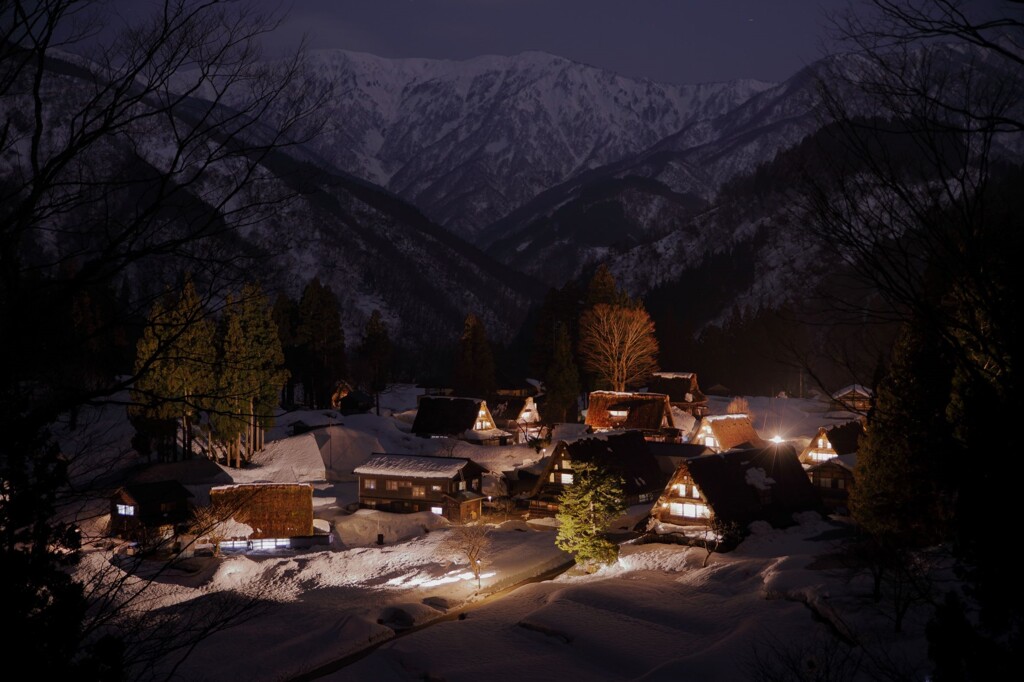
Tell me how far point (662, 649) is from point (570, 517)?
7291 mm

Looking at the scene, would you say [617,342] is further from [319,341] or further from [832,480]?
[319,341]

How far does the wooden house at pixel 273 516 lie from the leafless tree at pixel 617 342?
2973 centimetres

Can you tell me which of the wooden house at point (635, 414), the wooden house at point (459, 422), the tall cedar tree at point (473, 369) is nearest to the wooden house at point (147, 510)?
the wooden house at point (459, 422)

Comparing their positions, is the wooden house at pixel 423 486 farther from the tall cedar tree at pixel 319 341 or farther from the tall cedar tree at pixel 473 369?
the tall cedar tree at pixel 319 341

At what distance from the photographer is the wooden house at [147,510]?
28719 mm

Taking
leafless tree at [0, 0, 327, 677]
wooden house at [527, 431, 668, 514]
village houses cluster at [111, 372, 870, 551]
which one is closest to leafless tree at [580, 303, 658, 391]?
village houses cluster at [111, 372, 870, 551]

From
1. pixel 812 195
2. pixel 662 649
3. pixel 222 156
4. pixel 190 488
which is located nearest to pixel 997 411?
pixel 812 195

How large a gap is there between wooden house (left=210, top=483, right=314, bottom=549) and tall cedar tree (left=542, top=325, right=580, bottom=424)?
85.2ft

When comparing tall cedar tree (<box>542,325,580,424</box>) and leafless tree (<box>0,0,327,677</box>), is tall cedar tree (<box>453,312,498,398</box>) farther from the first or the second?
leafless tree (<box>0,0,327,677</box>)

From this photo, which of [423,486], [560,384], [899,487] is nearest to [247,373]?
[423,486]

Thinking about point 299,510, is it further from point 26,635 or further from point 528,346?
point 528,346

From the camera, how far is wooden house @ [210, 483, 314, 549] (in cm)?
2930

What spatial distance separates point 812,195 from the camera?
5.33 metres

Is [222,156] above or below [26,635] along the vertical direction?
above
